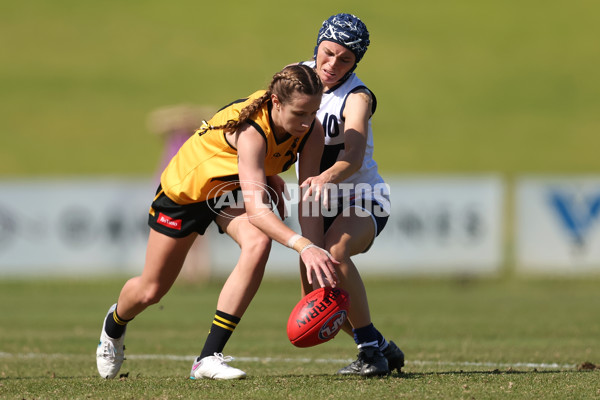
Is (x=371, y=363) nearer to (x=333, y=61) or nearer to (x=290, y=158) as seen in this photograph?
(x=290, y=158)

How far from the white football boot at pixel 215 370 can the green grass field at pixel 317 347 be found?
3.1 inches

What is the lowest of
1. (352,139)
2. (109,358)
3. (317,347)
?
(317,347)

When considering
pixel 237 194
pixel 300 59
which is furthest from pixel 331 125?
pixel 300 59

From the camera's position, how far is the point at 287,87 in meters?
5.39

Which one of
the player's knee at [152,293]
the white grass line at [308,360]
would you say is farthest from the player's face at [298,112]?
the white grass line at [308,360]

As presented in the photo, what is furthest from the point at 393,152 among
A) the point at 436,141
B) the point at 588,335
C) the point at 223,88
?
the point at 588,335

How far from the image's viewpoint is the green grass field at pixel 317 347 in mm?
5379

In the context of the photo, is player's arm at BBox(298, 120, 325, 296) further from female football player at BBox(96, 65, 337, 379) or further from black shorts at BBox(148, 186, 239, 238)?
black shorts at BBox(148, 186, 239, 238)

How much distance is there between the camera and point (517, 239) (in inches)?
651

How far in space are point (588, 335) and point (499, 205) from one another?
7.01 meters

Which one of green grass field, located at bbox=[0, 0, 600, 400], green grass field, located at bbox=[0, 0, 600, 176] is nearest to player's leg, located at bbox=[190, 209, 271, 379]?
green grass field, located at bbox=[0, 0, 600, 400]

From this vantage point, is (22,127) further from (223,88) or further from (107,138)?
(223,88)

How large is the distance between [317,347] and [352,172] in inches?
139

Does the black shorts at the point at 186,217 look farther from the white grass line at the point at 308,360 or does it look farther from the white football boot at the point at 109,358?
the white grass line at the point at 308,360
